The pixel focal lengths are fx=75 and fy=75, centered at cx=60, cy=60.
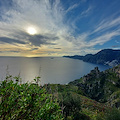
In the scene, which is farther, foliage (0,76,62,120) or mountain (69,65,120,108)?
mountain (69,65,120,108)

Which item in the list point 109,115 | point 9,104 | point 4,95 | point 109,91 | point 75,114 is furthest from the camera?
point 109,91

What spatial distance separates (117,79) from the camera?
7121 inches

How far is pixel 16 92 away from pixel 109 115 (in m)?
20.4

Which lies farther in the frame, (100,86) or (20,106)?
(100,86)

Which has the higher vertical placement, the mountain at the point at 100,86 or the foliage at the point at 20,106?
the foliage at the point at 20,106

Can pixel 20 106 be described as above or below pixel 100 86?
above

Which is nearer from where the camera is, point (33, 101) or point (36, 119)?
point (36, 119)

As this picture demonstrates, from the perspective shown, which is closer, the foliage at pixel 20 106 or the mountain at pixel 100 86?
the foliage at pixel 20 106

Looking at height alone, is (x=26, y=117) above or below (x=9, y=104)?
below

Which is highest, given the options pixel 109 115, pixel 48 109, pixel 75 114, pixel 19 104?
pixel 19 104

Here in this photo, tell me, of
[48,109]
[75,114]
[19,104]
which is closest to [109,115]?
[75,114]

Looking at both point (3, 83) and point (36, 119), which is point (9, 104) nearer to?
point (3, 83)

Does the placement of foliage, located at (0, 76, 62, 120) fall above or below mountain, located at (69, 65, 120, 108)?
above

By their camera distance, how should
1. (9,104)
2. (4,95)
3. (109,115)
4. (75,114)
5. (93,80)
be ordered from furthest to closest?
(93,80) → (75,114) → (109,115) → (4,95) → (9,104)
